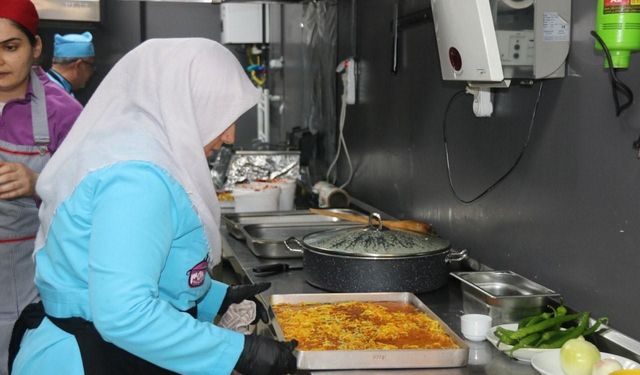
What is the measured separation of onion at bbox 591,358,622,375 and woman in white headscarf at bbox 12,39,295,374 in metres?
Result: 0.53

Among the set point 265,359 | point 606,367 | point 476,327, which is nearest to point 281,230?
point 476,327

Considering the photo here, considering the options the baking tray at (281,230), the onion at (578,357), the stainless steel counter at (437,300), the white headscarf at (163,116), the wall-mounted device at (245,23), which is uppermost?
the wall-mounted device at (245,23)

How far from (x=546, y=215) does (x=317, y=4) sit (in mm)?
2520

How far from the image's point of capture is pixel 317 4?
3992mm

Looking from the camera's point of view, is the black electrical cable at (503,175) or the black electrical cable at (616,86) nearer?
the black electrical cable at (616,86)

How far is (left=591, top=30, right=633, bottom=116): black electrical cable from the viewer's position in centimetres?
142

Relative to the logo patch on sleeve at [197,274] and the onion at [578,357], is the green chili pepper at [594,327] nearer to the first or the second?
the onion at [578,357]

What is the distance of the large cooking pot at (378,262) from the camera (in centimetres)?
180

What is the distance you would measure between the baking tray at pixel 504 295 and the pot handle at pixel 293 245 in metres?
0.51

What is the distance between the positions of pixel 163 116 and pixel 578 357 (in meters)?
0.86

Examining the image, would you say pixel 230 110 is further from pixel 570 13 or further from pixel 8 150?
pixel 8 150

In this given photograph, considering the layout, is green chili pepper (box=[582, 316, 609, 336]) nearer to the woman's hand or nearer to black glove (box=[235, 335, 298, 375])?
black glove (box=[235, 335, 298, 375])

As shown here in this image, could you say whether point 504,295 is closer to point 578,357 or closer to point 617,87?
point 578,357

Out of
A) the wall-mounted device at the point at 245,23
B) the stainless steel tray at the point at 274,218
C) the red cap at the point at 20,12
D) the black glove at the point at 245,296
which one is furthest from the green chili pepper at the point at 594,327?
the wall-mounted device at the point at 245,23
